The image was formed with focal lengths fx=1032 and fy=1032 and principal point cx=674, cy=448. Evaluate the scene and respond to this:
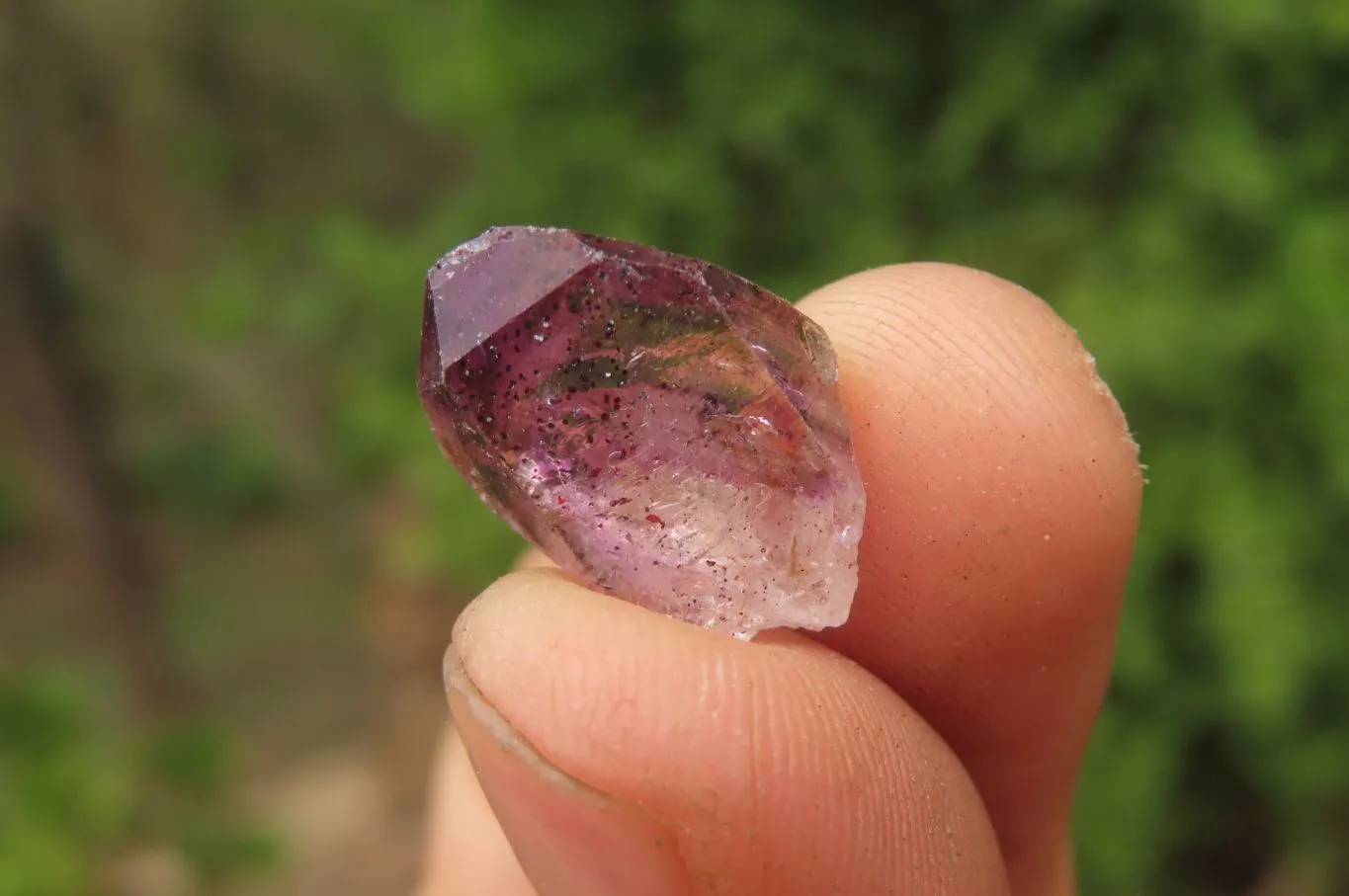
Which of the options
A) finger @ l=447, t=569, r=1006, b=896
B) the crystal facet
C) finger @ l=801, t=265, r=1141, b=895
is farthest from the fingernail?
finger @ l=801, t=265, r=1141, b=895

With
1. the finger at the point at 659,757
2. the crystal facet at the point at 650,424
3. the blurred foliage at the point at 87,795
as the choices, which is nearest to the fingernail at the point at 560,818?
the finger at the point at 659,757

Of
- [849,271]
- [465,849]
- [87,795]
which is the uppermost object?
[849,271]

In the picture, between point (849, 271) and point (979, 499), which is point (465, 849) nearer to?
point (979, 499)

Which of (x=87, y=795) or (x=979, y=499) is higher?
(x=979, y=499)

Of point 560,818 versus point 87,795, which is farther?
point 87,795

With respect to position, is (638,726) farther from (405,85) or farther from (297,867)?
(297,867)

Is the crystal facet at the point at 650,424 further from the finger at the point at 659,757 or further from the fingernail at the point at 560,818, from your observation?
the fingernail at the point at 560,818

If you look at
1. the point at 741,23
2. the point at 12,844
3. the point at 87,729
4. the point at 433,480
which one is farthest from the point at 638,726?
the point at 433,480

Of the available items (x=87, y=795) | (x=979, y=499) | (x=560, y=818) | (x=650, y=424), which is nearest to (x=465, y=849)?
→ (x=560, y=818)

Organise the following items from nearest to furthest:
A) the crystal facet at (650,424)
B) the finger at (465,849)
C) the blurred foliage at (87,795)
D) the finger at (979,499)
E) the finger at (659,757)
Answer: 1. the finger at (659,757)
2. the crystal facet at (650,424)
3. the finger at (979,499)
4. the finger at (465,849)
5. the blurred foliage at (87,795)
